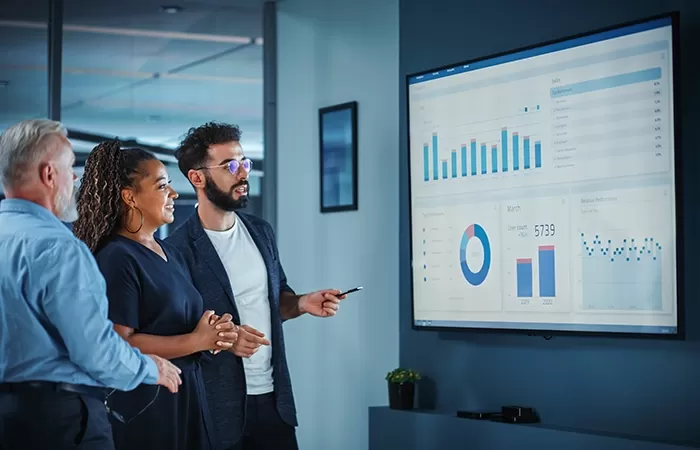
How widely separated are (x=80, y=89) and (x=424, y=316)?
4601 mm

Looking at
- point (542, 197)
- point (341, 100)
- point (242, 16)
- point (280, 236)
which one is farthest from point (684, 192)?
point (242, 16)

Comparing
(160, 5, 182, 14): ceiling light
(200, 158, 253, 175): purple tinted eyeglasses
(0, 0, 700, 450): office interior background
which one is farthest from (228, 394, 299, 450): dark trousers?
(160, 5, 182, 14): ceiling light

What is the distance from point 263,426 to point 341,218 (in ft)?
5.86

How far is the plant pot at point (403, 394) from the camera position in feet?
14.8

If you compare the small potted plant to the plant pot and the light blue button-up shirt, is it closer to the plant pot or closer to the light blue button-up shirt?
the plant pot

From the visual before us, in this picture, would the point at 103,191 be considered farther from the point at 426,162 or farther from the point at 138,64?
the point at 138,64

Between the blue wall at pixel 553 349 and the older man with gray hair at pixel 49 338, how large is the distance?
1.88 m

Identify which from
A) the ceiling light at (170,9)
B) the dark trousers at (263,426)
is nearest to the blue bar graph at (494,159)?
the dark trousers at (263,426)

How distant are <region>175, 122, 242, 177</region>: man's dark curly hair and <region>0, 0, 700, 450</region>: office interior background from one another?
1.19 m

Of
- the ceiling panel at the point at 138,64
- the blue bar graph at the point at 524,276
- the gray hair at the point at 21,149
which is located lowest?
the blue bar graph at the point at 524,276

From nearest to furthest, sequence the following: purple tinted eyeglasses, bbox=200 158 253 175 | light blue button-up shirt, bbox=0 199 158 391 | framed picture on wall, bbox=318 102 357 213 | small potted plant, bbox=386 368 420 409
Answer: light blue button-up shirt, bbox=0 199 158 391 → purple tinted eyeglasses, bbox=200 158 253 175 → small potted plant, bbox=386 368 420 409 → framed picture on wall, bbox=318 102 357 213

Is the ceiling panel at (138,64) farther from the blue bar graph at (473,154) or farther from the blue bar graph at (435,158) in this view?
the blue bar graph at (473,154)

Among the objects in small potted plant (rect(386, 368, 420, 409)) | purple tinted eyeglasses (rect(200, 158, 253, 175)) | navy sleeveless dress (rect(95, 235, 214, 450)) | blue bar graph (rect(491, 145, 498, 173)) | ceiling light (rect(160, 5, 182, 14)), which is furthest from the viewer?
ceiling light (rect(160, 5, 182, 14))

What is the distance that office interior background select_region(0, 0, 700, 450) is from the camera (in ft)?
12.0
